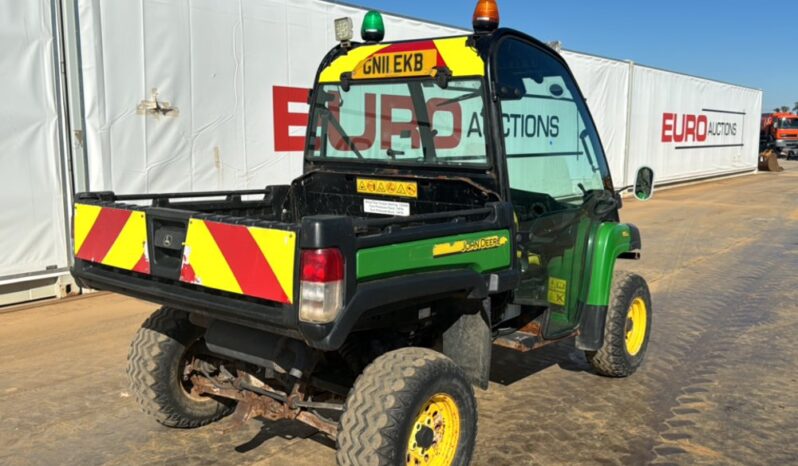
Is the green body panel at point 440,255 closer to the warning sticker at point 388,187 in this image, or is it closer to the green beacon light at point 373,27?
the warning sticker at point 388,187

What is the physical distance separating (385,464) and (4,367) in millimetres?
3499

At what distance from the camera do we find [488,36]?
142 inches

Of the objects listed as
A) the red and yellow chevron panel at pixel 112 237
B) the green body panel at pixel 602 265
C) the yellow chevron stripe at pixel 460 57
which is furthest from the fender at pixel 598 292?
the red and yellow chevron panel at pixel 112 237

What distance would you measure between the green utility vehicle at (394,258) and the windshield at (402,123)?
1cm

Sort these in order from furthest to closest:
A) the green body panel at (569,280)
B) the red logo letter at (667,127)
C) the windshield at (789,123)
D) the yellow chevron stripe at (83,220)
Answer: the windshield at (789,123)
the red logo letter at (667,127)
the green body panel at (569,280)
the yellow chevron stripe at (83,220)

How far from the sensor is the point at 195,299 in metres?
2.85

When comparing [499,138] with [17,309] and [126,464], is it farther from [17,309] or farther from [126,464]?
[17,309]

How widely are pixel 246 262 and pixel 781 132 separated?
1693 inches

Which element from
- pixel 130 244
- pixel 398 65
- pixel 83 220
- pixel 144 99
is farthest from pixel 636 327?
pixel 144 99

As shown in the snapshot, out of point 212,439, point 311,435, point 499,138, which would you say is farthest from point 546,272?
point 212,439

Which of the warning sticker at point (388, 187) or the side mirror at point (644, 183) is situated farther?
the side mirror at point (644, 183)

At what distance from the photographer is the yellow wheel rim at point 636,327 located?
4.80m

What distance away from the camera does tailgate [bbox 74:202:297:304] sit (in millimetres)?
2568

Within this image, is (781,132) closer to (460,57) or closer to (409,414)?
(460,57)
